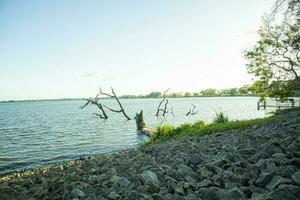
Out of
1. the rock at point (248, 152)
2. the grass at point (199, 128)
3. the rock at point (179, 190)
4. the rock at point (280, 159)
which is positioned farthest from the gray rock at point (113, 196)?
the grass at point (199, 128)

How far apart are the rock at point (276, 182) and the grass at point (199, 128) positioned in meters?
13.7

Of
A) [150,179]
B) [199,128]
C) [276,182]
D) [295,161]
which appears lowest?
[199,128]

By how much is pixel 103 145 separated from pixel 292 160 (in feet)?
68.6

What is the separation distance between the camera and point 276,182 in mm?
4730

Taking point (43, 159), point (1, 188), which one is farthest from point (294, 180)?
point (43, 159)

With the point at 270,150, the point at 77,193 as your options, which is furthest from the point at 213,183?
the point at 77,193

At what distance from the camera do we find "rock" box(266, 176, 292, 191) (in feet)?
15.1

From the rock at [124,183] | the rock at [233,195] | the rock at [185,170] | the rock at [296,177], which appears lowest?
the rock at [124,183]

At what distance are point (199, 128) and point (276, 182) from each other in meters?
16.5

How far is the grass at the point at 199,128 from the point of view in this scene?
18797 mm

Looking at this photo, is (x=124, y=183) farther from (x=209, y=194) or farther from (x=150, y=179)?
(x=209, y=194)

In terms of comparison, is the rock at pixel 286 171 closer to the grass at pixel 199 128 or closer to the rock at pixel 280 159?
the rock at pixel 280 159

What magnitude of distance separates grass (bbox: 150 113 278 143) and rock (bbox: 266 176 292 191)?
45.0ft

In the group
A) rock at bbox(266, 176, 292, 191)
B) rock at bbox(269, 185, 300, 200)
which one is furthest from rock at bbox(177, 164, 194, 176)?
rock at bbox(269, 185, 300, 200)
